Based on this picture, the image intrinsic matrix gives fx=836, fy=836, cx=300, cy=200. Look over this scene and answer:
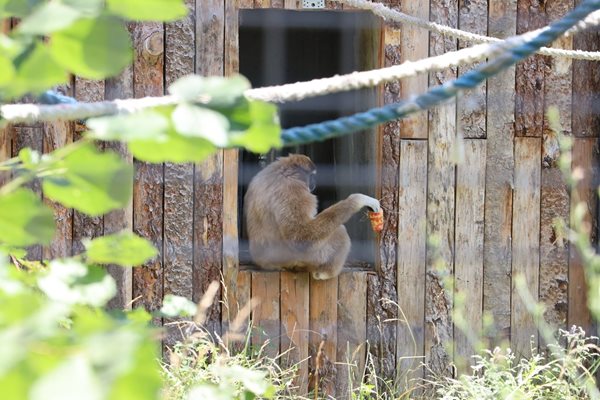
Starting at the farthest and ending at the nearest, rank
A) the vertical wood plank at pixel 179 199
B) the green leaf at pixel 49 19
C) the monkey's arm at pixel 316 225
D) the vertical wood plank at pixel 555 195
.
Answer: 1. the monkey's arm at pixel 316 225
2. the vertical wood plank at pixel 555 195
3. the vertical wood plank at pixel 179 199
4. the green leaf at pixel 49 19

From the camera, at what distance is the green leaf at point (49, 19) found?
86 centimetres

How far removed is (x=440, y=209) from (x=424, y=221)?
114 mm

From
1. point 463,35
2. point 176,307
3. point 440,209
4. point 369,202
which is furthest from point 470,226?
point 176,307

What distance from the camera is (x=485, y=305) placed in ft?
15.9

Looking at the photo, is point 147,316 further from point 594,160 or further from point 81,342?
point 594,160

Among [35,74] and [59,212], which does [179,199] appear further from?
[35,74]

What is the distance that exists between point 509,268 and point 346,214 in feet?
3.32

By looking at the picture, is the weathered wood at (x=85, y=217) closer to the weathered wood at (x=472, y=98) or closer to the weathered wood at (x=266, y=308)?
the weathered wood at (x=266, y=308)

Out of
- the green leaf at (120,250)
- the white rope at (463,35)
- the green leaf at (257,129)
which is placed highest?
the white rope at (463,35)

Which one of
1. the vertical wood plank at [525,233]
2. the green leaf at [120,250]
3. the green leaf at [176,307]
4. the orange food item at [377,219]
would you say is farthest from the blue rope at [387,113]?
the vertical wood plank at [525,233]

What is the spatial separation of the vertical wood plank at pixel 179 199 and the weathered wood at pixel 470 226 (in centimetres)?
Result: 152

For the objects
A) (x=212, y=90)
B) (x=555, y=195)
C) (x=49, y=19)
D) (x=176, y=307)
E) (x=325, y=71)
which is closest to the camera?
(x=49, y=19)

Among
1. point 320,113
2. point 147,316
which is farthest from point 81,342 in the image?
point 320,113

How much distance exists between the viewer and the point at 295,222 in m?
5.17
